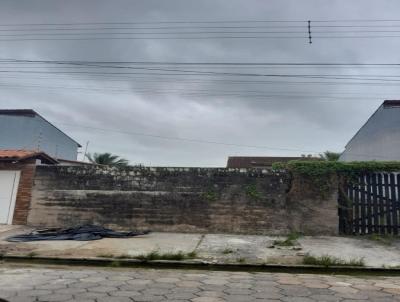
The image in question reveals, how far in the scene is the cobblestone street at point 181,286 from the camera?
14.2ft

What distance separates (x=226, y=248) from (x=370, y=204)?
438cm

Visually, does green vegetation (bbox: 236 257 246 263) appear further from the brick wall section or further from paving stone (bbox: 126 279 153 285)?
the brick wall section

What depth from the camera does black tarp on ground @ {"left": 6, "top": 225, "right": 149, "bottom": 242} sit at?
8.72 metres

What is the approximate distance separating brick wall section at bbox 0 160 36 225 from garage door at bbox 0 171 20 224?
13 cm

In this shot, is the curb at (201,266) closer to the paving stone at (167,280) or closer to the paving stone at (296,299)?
the paving stone at (167,280)

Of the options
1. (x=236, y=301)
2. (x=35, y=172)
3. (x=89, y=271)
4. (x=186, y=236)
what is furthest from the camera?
(x=35, y=172)

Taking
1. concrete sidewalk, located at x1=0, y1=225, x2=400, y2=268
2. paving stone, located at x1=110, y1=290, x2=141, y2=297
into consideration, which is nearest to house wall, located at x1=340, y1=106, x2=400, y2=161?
concrete sidewalk, located at x1=0, y1=225, x2=400, y2=268

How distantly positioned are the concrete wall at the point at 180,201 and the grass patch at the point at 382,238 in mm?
927

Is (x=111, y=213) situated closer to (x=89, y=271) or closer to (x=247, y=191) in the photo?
(x=247, y=191)

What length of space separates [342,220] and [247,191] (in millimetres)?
2565

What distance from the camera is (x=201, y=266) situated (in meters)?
6.53

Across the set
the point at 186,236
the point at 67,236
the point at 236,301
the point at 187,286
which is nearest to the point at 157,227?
the point at 186,236

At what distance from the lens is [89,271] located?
5949 millimetres

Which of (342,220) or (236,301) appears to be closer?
(236,301)
